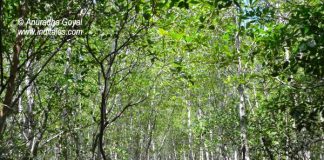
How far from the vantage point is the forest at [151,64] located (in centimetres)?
437

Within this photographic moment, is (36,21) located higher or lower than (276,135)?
higher

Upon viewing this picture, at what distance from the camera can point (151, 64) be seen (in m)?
9.52

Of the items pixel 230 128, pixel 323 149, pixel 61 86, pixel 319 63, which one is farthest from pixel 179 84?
pixel 319 63

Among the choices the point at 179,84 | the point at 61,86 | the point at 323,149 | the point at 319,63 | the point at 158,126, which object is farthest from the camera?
the point at 158,126

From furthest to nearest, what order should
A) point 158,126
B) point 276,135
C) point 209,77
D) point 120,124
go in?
point 158,126, point 120,124, point 209,77, point 276,135

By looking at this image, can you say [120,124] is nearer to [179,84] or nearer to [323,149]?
[179,84]

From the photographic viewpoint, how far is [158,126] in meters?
34.1

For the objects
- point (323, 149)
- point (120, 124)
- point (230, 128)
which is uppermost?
point (120, 124)

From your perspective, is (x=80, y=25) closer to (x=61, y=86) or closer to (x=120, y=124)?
(x=61, y=86)

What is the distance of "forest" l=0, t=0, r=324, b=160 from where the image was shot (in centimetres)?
437

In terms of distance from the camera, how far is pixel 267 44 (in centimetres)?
445

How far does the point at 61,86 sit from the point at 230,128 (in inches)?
348

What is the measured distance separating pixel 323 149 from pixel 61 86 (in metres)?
11.5

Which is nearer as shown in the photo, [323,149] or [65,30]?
[65,30]
